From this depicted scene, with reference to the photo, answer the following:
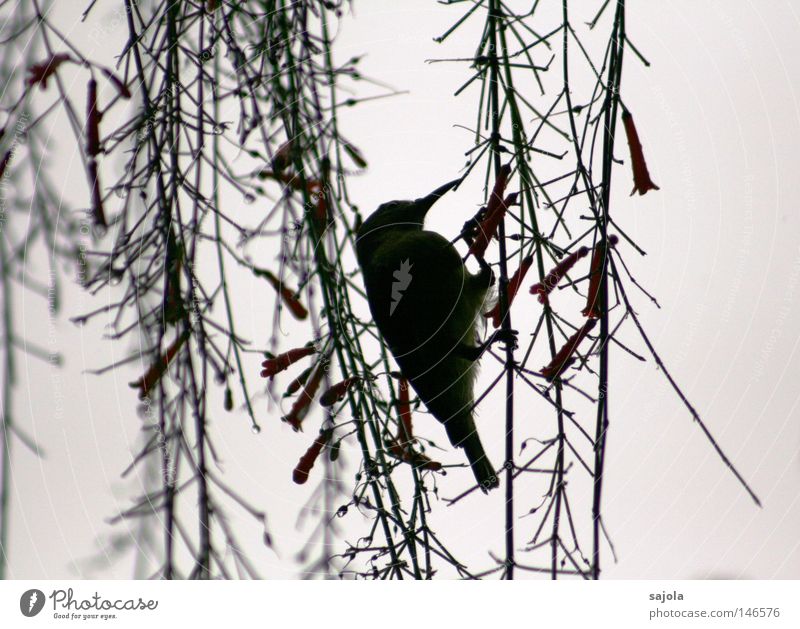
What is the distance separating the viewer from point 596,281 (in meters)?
1.33

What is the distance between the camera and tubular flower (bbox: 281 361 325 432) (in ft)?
5.72

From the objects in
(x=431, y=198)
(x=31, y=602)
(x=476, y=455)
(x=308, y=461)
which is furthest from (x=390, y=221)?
(x=31, y=602)

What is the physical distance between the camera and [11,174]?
4.88 ft

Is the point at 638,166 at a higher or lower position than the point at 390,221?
lower

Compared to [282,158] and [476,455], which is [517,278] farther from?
[476,455]

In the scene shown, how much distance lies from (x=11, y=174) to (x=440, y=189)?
3.81ft

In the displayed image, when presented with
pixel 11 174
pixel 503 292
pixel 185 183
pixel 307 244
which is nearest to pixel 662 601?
pixel 503 292

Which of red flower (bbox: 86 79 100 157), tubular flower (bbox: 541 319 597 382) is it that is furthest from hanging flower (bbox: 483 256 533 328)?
red flower (bbox: 86 79 100 157)

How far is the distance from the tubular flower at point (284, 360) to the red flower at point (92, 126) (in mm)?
550

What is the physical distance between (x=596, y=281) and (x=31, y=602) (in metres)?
1.45

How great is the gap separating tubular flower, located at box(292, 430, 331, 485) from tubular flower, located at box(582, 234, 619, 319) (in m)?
0.67

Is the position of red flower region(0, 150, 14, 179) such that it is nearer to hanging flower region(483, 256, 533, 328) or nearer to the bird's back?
hanging flower region(483, 256, 533, 328)

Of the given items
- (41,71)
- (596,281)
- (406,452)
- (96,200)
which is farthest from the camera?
(406,452)

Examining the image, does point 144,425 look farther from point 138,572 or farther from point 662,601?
point 662,601
